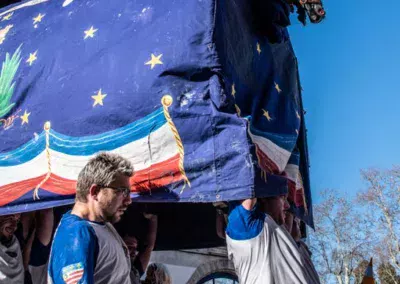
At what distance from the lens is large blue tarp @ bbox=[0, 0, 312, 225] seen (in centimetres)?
290

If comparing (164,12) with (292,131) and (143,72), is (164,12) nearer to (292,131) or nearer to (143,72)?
(143,72)

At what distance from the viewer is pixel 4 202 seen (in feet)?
11.1

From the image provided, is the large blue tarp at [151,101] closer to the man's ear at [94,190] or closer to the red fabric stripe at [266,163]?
the red fabric stripe at [266,163]

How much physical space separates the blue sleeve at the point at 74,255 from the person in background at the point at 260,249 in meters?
1.03

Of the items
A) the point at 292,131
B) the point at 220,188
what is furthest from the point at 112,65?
the point at 292,131

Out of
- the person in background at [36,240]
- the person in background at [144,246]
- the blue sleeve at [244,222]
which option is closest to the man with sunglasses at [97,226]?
the blue sleeve at [244,222]

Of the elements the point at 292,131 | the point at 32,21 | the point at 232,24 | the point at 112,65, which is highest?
the point at 32,21

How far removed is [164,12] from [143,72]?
0.43 m

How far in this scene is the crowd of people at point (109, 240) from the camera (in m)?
2.32

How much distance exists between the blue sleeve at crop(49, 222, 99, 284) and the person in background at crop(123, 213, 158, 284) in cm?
174

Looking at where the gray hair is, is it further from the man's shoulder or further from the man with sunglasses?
the man's shoulder

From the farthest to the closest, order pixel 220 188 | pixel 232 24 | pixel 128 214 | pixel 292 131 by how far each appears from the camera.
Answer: pixel 128 214
pixel 292 131
pixel 232 24
pixel 220 188

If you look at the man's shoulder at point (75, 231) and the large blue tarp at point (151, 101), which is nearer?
the man's shoulder at point (75, 231)

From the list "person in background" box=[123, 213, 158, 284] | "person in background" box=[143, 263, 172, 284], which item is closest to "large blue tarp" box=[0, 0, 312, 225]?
"person in background" box=[123, 213, 158, 284]
